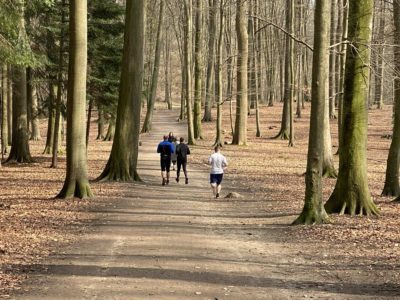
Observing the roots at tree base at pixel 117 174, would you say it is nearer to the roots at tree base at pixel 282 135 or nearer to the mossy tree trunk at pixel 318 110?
the mossy tree trunk at pixel 318 110

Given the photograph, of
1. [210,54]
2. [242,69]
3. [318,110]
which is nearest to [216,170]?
[318,110]

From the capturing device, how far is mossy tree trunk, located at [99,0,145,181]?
19.7 metres

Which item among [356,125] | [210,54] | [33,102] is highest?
[210,54]

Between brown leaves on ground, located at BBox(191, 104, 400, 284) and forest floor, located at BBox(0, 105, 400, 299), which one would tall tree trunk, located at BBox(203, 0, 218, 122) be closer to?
brown leaves on ground, located at BBox(191, 104, 400, 284)

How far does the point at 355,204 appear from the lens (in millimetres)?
13039

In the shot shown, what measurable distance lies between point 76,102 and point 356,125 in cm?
761

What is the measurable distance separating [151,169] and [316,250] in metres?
15.4

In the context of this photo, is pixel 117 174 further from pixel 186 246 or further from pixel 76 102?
pixel 186 246

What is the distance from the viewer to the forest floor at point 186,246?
7184 mm

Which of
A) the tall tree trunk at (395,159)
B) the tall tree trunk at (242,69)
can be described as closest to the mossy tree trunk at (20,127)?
the tall tree trunk at (242,69)

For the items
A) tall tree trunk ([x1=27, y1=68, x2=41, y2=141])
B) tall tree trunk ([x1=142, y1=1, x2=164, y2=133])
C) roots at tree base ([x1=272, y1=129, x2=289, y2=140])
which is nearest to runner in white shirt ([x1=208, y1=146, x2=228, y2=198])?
tall tree trunk ([x1=27, y1=68, x2=41, y2=141])

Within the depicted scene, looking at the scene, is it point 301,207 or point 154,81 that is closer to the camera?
point 301,207

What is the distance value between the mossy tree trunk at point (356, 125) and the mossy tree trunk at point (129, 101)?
28.8ft

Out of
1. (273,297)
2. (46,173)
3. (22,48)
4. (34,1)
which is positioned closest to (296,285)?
(273,297)
